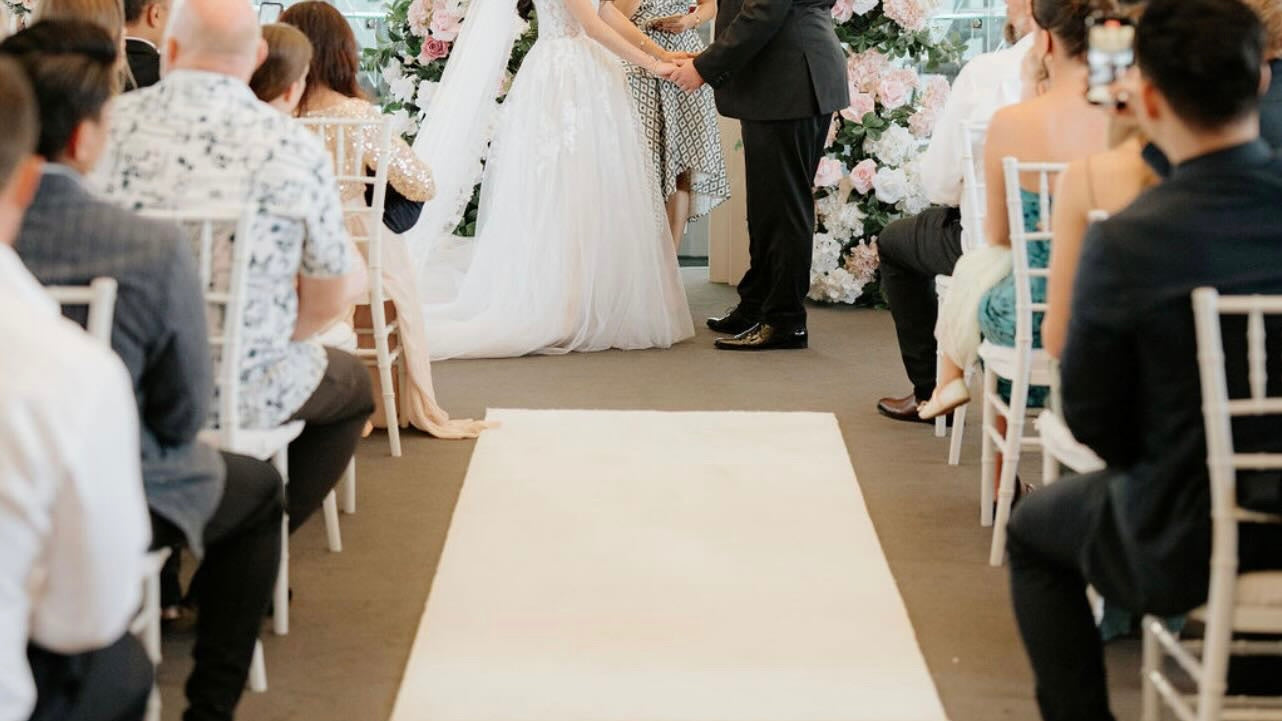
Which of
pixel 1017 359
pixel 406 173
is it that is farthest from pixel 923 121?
pixel 1017 359

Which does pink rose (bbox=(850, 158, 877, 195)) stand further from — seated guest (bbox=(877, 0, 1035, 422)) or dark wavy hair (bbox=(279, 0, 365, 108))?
dark wavy hair (bbox=(279, 0, 365, 108))

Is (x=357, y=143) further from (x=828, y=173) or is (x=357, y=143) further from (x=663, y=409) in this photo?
(x=828, y=173)

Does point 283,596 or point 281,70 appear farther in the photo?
point 281,70

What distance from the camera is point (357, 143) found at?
3979 mm

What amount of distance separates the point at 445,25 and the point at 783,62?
6.21 feet

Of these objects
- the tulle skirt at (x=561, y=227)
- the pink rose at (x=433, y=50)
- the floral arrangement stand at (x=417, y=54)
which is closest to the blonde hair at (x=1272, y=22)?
the tulle skirt at (x=561, y=227)

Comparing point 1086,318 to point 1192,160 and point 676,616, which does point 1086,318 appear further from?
point 676,616

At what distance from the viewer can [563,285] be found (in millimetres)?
5645

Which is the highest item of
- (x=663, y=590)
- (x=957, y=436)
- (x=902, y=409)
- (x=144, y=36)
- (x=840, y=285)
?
(x=144, y=36)

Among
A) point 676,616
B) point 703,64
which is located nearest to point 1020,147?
point 676,616

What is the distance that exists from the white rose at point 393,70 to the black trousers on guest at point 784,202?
2.09 m

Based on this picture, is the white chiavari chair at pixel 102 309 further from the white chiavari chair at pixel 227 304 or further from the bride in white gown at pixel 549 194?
the bride in white gown at pixel 549 194

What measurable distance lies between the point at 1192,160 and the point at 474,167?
4031 mm

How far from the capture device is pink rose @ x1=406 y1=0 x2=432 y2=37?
686cm
